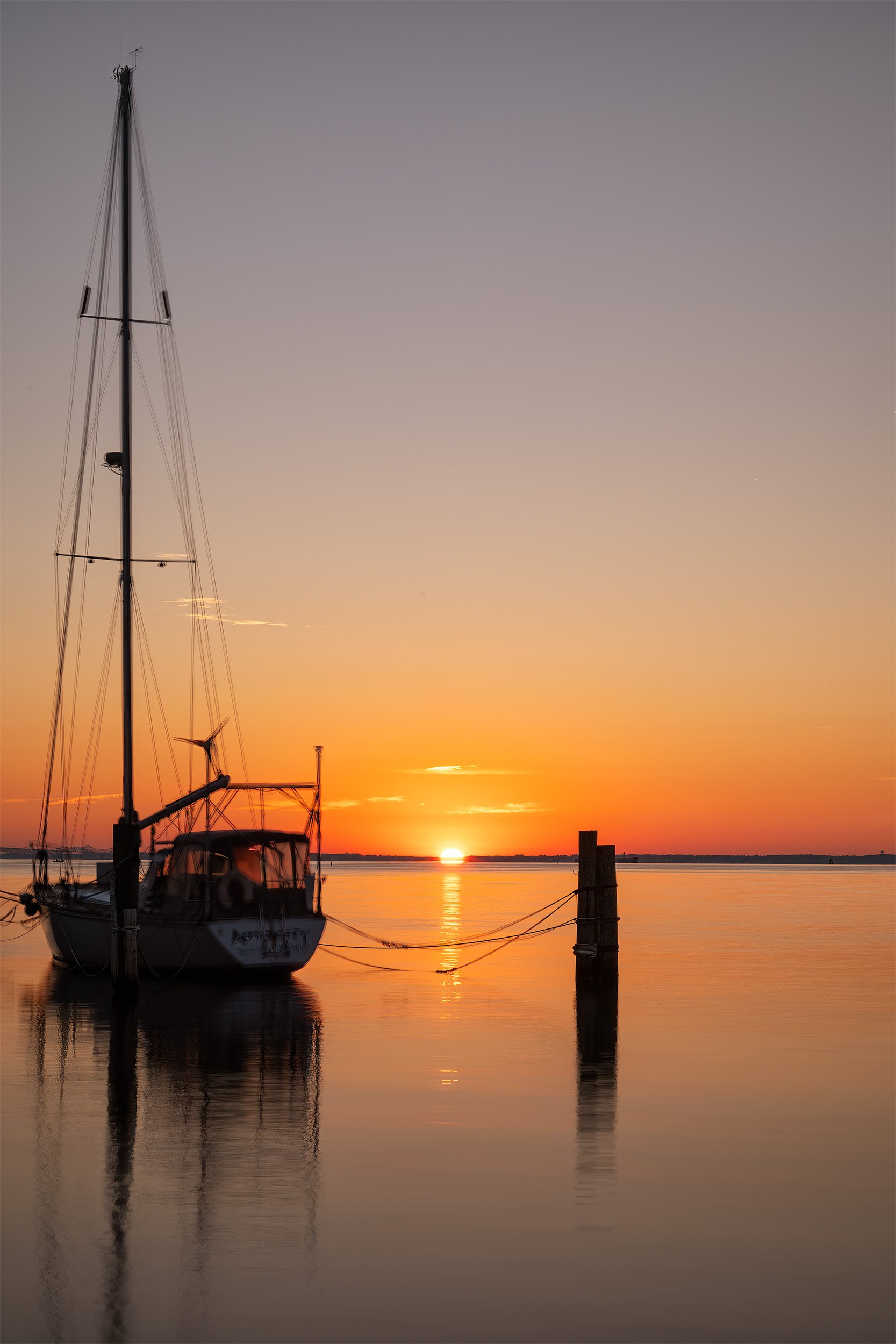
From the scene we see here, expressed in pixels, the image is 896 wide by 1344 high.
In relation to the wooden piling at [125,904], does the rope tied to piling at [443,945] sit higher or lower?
lower

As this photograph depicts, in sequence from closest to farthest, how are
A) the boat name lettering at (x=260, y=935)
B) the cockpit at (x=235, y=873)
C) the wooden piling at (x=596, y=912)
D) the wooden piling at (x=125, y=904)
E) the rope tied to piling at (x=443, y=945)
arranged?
the wooden piling at (x=125, y=904) → the wooden piling at (x=596, y=912) → the boat name lettering at (x=260, y=935) → the cockpit at (x=235, y=873) → the rope tied to piling at (x=443, y=945)

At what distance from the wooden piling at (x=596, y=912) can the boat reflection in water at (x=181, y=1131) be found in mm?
7078

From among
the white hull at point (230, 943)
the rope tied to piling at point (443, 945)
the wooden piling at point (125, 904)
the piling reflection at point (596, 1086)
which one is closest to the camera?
the piling reflection at point (596, 1086)

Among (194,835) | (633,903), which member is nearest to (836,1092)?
(194,835)

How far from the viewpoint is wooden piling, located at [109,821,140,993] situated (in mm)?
29438

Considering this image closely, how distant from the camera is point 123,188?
113 feet

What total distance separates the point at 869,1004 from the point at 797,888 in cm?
10948

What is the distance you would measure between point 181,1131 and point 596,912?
18306 mm

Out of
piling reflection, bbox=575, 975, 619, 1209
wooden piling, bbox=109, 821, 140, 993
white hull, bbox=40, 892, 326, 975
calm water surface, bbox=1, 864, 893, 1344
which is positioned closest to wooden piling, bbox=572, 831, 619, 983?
piling reflection, bbox=575, 975, 619, 1209

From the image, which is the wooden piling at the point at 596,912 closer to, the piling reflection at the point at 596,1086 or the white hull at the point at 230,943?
the piling reflection at the point at 596,1086

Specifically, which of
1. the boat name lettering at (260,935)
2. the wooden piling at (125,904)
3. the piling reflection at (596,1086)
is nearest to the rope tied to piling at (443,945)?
the boat name lettering at (260,935)

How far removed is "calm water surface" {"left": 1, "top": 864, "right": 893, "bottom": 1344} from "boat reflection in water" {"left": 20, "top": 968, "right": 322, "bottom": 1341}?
0.05 m

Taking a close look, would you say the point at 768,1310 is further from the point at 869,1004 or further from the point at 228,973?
the point at 228,973

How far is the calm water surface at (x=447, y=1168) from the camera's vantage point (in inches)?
416
